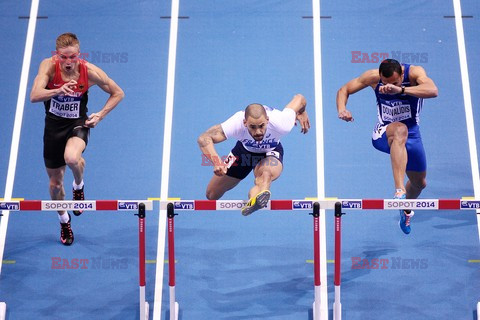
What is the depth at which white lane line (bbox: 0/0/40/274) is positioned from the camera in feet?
39.7

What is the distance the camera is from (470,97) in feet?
44.6

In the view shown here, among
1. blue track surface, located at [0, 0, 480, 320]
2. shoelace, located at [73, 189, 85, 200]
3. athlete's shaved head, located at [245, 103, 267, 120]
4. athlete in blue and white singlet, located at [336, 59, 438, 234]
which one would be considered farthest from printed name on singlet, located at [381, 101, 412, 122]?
shoelace, located at [73, 189, 85, 200]

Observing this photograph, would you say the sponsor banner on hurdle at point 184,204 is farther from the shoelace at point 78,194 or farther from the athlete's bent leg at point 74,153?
the shoelace at point 78,194

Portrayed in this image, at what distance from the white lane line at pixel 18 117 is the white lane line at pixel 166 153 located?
1.91m

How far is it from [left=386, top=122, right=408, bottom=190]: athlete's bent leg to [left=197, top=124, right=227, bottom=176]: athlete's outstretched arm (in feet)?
6.32

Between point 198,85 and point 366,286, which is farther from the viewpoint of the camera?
point 198,85

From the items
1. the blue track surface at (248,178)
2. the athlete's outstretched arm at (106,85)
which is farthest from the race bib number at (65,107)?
the blue track surface at (248,178)

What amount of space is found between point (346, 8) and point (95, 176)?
15.7 ft

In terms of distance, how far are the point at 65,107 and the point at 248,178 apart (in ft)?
10.1

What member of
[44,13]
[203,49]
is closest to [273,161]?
[203,49]

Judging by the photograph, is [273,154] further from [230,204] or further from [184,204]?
[184,204]

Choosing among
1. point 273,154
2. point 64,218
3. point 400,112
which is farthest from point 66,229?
point 400,112

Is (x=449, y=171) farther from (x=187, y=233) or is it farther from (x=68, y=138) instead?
(x=68, y=138)

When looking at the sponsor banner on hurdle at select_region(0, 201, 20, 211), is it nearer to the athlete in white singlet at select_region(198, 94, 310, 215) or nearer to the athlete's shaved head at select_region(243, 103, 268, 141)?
the athlete in white singlet at select_region(198, 94, 310, 215)
